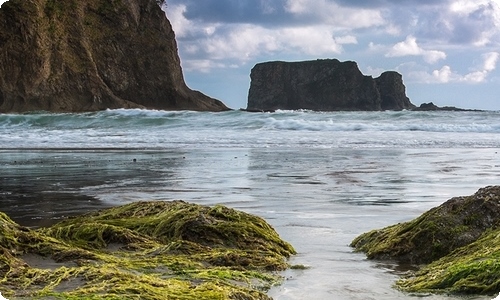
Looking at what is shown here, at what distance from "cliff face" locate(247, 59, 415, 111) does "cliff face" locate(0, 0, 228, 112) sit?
2531 inches

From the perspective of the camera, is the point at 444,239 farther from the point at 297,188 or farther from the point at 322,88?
the point at 322,88

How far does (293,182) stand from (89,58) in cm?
5710

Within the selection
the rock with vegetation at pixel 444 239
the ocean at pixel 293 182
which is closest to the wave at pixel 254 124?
the ocean at pixel 293 182

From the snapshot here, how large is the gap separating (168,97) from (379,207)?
217 feet

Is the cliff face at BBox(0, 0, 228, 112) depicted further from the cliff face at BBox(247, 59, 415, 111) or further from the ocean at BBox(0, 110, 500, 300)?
the cliff face at BBox(247, 59, 415, 111)

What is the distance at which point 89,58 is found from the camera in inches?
2569

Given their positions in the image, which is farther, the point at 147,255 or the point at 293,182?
the point at 293,182

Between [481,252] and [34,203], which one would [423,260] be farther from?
[34,203]

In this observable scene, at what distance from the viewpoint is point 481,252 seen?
488 cm

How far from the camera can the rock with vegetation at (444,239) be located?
16.1ft

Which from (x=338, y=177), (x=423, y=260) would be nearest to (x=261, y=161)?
(x=338, y=177)

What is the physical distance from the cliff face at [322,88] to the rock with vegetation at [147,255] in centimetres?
13526

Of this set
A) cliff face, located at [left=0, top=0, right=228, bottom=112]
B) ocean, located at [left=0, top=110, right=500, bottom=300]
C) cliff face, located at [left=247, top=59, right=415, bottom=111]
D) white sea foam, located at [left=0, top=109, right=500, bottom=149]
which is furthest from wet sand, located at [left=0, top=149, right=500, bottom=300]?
cliff face, located at [left=247, top=59, right=415, bottom=111]

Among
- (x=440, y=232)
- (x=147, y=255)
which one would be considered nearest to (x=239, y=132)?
(x=440, y=232)
